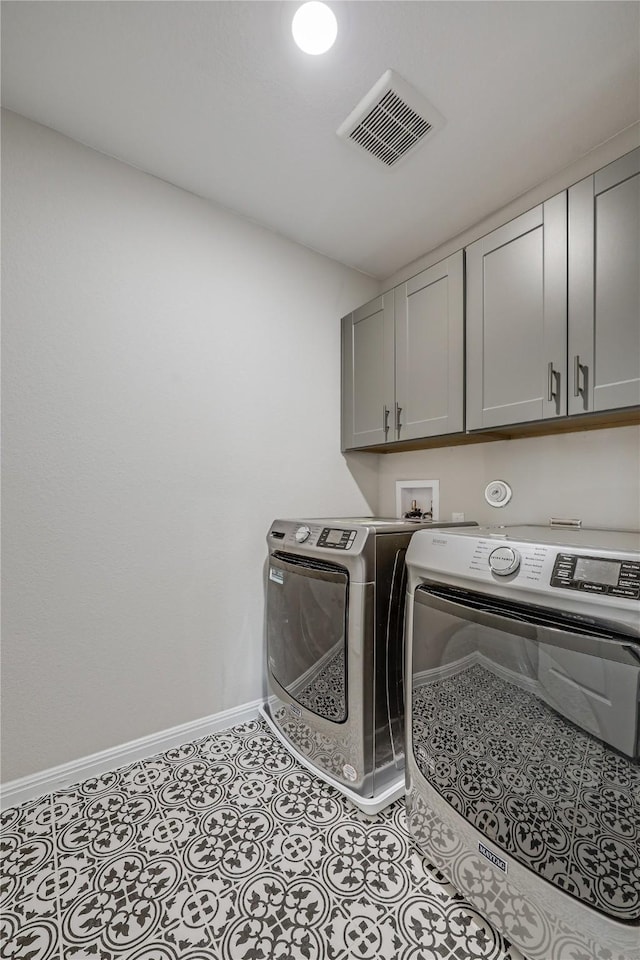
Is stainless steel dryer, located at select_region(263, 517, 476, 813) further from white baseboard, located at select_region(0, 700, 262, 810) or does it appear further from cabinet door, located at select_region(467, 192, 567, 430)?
cabinet door, located at select_region(467, 192, 567, 430)

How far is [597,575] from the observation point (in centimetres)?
86

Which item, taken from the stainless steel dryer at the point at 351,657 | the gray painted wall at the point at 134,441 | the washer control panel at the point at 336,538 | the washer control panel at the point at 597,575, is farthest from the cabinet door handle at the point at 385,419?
the washer control panel at the point at 597,575

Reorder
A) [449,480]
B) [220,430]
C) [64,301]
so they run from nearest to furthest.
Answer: [64,301], [220,430], [449,480]

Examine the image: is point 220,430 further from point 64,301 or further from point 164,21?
point 164,21

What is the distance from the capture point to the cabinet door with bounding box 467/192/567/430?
1.41 metres

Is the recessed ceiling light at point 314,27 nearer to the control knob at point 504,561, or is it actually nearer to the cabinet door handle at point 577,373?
the cabinet door handle at point 577,373

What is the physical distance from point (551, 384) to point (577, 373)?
0.28ft

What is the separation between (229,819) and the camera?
139cm

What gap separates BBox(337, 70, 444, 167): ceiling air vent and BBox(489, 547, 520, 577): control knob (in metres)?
1.55

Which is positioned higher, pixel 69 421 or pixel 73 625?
pixel 69 421

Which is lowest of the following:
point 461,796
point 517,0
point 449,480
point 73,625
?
point 461,796

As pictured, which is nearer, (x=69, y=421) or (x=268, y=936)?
(x=268, y=936)

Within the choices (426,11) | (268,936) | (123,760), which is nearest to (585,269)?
(426,11)

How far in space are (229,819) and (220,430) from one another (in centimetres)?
153
